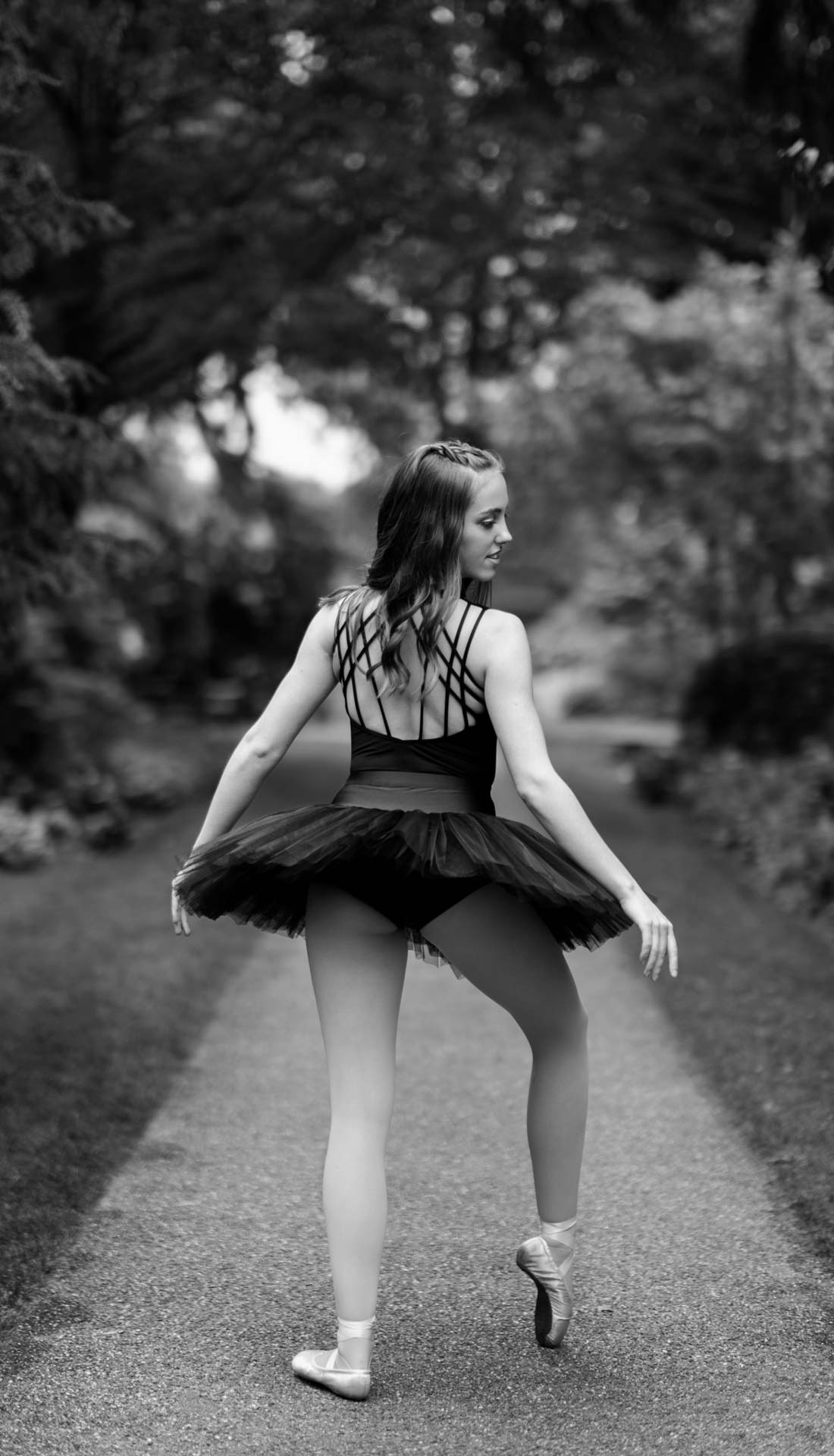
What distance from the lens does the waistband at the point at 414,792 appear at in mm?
3314

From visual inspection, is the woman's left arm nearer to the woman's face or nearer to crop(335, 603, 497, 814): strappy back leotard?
crop(335, 603, 497, 814): strappy back leotard

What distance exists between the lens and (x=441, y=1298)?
3838 mm

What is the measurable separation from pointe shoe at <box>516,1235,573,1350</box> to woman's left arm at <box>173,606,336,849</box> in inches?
45.6

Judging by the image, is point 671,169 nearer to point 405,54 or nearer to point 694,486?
point 694,486

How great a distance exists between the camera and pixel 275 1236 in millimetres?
4234

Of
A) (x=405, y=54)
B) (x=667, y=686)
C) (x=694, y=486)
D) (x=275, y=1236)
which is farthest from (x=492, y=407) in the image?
(x=275, y=1236)

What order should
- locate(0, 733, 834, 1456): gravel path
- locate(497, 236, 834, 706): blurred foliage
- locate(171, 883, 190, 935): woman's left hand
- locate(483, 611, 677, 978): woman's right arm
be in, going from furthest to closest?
1. locate(497, 236, 834, 706): blurred foliage
2. locate(171, 883, 190, 935): woman's left hand
3. locate(483, 611, 677, 978): woman's right arm
4. locate(0, 733, 834, 1456): gravel path

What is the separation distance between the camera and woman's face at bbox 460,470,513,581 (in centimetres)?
335

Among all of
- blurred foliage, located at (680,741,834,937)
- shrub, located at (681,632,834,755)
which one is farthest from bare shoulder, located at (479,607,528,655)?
shrub, located at (681,632,834,755)

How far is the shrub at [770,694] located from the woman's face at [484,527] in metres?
10.5

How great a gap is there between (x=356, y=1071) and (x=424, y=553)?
3.61 feet

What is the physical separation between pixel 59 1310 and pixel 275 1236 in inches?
29.2

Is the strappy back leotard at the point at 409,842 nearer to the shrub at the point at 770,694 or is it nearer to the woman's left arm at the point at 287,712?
the woman's left arm at the point at 287,712

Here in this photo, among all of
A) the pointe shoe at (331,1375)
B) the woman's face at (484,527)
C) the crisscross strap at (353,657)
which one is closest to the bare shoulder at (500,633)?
the woman's face at (484,527)
